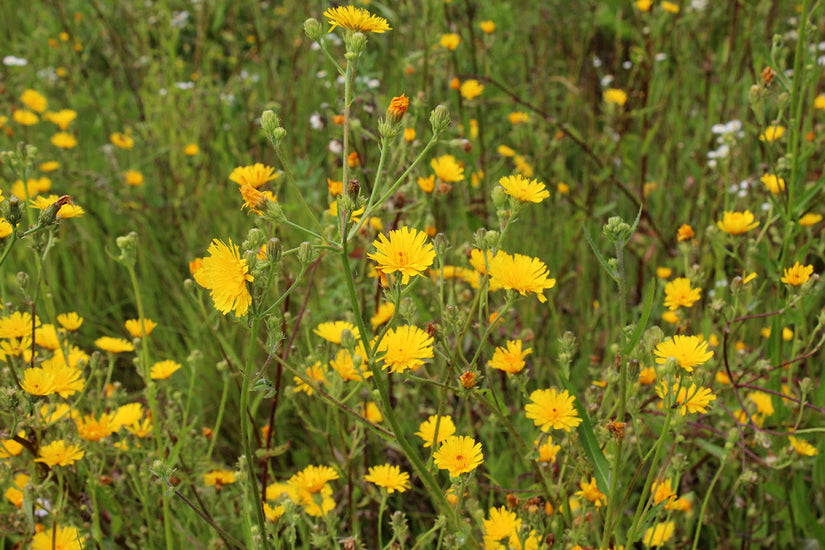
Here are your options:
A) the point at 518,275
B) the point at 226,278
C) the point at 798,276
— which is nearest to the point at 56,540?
the point at 226,278

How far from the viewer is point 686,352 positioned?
3.22 feet

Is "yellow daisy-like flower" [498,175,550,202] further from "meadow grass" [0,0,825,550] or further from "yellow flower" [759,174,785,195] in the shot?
"yellow flower" [759,174,785,195]

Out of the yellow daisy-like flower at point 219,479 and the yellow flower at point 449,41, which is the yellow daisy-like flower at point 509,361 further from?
the yellow flower at point 449,41

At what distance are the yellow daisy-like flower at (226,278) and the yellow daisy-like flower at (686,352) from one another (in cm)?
57

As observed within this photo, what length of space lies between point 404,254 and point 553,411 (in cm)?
36

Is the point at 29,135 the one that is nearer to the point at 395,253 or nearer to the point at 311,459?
the point at 311,459

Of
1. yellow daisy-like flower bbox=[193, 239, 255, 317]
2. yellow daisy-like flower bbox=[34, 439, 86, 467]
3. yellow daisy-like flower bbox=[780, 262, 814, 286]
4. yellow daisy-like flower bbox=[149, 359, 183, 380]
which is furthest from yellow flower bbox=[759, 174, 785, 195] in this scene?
yellow daisy-like flower bbox=[34, 439, 86, 467]

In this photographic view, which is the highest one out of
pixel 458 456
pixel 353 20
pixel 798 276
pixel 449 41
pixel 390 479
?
pixel 353 20

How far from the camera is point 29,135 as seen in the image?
125 inches

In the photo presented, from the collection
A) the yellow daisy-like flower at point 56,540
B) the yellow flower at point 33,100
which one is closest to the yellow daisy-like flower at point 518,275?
the yellow daisy-like flower at point 56,540

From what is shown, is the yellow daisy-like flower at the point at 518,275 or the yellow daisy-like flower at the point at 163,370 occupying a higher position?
the yellow daisy-like flower at the point at 518,275

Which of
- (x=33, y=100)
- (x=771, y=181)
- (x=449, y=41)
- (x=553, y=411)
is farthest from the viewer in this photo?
(x=33, y=100)

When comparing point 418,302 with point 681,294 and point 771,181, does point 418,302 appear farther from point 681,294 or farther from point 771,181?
point 771,181

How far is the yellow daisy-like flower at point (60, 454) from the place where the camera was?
1197 mm
